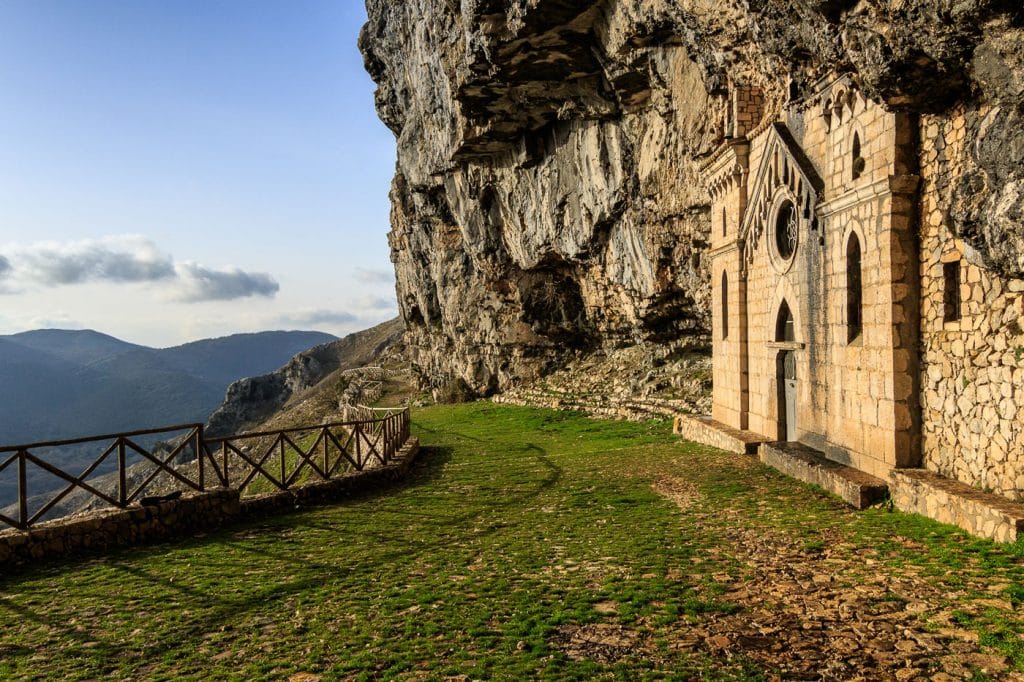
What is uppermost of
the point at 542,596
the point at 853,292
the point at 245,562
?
the point at 853,292

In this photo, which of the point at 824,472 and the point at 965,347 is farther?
the point at 824,472

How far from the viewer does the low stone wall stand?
30.1 ft

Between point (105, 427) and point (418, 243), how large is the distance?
560ft

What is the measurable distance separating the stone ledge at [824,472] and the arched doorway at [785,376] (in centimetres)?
80

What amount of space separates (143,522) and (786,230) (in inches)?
536

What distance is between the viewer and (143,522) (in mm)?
10211

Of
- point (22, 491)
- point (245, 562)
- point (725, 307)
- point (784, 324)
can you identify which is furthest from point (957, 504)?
point (22, 491)

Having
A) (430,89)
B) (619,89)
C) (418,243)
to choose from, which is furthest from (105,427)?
(619,89)

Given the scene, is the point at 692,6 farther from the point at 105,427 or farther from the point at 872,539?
the point at 105,427

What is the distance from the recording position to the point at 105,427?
593 feet

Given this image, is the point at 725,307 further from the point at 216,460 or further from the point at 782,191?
the point at 216,460

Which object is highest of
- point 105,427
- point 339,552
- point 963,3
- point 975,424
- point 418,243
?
point 418,243

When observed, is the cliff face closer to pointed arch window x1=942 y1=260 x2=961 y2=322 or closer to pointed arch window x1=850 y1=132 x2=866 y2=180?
pointed arch window x1=942 y1=260 x2=961 y2=322

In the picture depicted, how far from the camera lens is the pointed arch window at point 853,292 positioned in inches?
449
